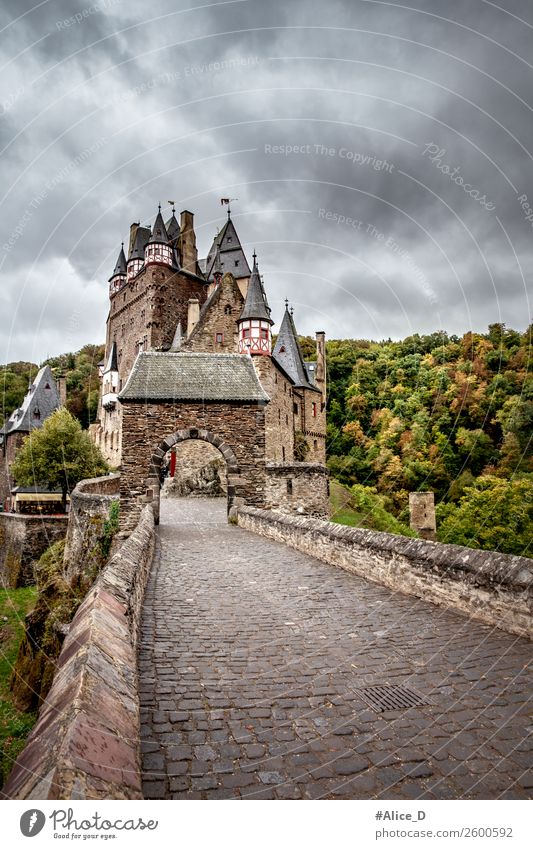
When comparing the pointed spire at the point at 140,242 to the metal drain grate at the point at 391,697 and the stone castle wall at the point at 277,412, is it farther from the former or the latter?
the metal drain grate at the point at 391,697

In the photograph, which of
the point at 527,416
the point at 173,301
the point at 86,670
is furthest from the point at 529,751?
the point at 173,301

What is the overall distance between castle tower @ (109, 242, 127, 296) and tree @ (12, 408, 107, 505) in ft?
88.5

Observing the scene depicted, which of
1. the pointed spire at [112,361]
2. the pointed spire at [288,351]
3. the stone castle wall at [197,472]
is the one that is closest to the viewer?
the stone castle wall at [197,472]

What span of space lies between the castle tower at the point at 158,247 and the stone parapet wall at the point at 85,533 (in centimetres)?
3347

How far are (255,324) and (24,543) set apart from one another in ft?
67.2

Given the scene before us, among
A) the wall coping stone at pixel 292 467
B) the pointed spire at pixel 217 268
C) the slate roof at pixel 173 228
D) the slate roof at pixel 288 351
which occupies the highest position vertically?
the slate roof at pixel 173 228

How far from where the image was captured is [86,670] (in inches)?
111

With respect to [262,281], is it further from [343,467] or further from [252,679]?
[252,679]

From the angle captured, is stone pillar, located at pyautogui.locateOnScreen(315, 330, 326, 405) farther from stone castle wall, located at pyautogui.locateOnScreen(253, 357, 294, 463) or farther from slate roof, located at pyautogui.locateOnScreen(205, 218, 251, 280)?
slate roof, located at pyautogui.locateOnScreen(205, 218, 251, 280)

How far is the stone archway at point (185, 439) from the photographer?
17.0m

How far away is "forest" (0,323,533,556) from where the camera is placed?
26234 mm

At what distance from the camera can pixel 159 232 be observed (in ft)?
159

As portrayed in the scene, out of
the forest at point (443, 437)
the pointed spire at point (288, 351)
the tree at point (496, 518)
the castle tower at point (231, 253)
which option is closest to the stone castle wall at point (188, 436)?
the forest at point (443, 437)

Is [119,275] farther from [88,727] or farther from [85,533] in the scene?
[88,727]
